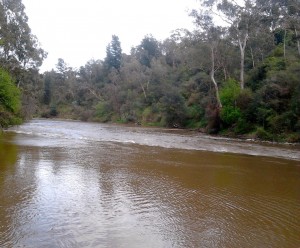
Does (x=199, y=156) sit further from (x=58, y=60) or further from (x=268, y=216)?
(x=58, y=60)

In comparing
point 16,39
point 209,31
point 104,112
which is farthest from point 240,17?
point 104,112

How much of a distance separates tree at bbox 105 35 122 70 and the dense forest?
16.1 m

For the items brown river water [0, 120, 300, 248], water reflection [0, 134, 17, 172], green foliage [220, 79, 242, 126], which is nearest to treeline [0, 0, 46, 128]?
water reflection [0, 134, 17, 172]

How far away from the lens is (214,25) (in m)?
39.6

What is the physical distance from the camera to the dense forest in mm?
30391

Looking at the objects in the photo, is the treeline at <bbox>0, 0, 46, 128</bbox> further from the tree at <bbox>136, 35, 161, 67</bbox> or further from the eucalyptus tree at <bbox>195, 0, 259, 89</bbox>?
the tree at <bbox>136, 35, 161, 67</bbox>

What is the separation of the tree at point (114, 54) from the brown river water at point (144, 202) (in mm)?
70075

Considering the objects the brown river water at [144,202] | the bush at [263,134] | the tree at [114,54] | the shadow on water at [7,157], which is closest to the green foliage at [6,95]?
the shadow on water at [7,157]

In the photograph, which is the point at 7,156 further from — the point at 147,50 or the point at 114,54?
the point at 114,54

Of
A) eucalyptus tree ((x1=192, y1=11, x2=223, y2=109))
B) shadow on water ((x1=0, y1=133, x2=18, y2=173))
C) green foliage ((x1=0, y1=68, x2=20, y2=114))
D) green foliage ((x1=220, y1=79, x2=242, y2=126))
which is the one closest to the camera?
shadow on water ((x1=0, y1=133, x2=18, y2=173))

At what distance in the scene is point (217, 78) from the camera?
165 feet

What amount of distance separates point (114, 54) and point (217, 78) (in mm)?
41182

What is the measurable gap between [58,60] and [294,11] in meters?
84.0

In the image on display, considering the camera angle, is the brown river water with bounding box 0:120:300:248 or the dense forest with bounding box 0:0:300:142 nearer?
the brown river water with bounding box 0:120:300:248
